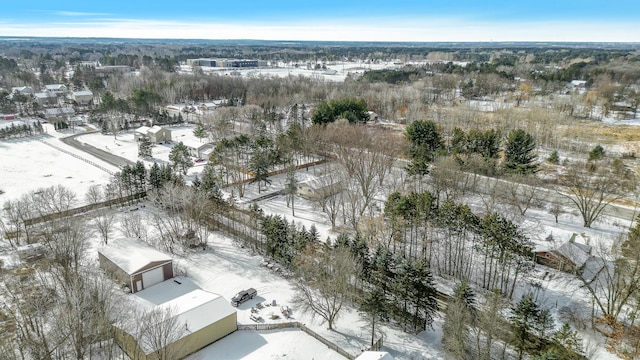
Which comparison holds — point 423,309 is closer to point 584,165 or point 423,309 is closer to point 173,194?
point 173,194

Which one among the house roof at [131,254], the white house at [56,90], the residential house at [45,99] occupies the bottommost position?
the house roof at [131,254]

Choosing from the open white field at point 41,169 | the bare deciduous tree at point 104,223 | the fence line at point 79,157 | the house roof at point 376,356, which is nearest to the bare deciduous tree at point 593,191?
the house roof at point 376,356

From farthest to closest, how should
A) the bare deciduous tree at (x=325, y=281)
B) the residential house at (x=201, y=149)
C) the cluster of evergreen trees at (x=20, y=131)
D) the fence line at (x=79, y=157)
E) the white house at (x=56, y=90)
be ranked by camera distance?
the white house at (x=56, y=90) < the cluster of evergreen trees at (x=20, y=131) < the residential house at (x=201, y=149) < the fence line at (x=79, y=157) < the bare deciduous tree at (x=325, y=281)

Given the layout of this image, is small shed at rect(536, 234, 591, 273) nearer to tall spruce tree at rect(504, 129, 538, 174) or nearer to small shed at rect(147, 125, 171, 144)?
tall spruce tree at rect(504, 129, 538, 174)

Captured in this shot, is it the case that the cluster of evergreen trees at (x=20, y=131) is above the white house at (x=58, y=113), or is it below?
below

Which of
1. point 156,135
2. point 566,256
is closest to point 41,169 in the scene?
point 156,135

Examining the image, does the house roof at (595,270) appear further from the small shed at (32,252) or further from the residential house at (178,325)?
the small shed at (32,252)

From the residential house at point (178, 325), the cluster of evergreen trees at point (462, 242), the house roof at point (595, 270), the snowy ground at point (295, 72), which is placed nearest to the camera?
the residential house at point (178, 325)

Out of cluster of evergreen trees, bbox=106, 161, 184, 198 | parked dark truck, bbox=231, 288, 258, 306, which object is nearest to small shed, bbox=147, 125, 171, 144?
cluster of evergreen trees, bbox=106, 161, 184, 198
